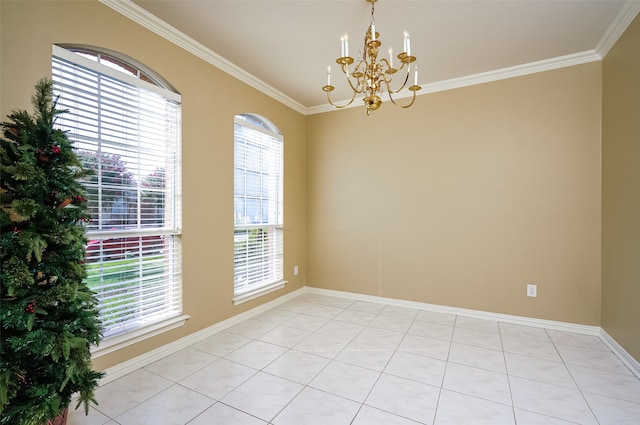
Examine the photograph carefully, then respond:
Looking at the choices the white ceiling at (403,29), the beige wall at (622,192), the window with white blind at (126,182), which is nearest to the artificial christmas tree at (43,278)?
the window with white blind at (126,182)

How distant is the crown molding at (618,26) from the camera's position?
215 centimetres

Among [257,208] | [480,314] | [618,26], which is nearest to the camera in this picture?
[618,26]

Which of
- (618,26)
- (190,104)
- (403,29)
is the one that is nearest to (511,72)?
(618,26)

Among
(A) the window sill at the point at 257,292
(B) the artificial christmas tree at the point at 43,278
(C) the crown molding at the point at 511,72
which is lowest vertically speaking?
(A) the window sill at the point at 257,292

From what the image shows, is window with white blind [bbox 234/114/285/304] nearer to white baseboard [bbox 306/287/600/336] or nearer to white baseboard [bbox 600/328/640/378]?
white baseboard [bbox 306/287/600/336]

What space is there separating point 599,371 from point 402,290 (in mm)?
1872

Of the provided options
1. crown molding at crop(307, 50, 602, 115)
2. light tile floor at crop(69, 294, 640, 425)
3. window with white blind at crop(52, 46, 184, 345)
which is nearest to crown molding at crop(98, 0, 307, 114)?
window with white blind at crop(52, 46, 184, 345)

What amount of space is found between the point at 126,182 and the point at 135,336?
3.83 feet

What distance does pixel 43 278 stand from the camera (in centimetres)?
137

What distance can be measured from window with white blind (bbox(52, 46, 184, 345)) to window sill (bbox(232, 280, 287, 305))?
2.30ft

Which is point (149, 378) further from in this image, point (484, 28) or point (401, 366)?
point (484, 28)

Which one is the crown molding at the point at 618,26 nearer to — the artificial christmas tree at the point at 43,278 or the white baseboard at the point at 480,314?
the white baseboard at the point at 480,314

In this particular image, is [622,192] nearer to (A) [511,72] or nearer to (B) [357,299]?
(A) [511,72]

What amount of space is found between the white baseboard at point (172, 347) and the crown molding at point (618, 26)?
4.21 meters
